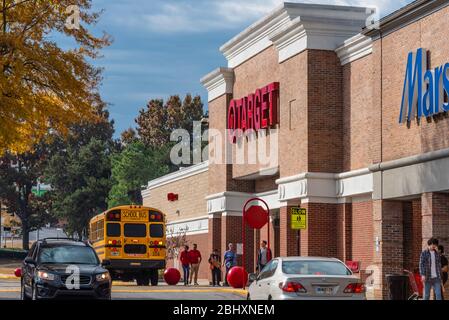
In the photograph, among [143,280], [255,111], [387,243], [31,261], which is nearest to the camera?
[31,261]

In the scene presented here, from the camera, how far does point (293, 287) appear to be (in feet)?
72.1

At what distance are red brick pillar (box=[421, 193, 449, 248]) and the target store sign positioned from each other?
13176 millimetres

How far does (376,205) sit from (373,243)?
189 cm

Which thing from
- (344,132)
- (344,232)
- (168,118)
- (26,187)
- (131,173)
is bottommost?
(344,232)

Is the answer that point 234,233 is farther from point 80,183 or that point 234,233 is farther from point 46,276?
point 80,183

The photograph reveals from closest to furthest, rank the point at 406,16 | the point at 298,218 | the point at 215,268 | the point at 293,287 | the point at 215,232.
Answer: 1. the point at 293,287
2. the point at 406,16
3. the point at 298,218
4. the point at 215,268
5. the point at 215,232

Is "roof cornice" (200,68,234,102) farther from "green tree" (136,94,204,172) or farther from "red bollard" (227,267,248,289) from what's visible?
"green tree" (136,94,204,172)

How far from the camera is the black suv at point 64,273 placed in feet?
83.1

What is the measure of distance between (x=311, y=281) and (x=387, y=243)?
1352cm

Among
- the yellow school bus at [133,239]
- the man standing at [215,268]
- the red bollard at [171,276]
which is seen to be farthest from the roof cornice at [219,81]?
the red bollard at [171,276]

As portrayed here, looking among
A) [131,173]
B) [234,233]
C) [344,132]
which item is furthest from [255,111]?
[131,173]

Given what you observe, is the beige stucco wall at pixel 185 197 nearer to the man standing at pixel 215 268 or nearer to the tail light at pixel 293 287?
the man standing at pixel 215 268
